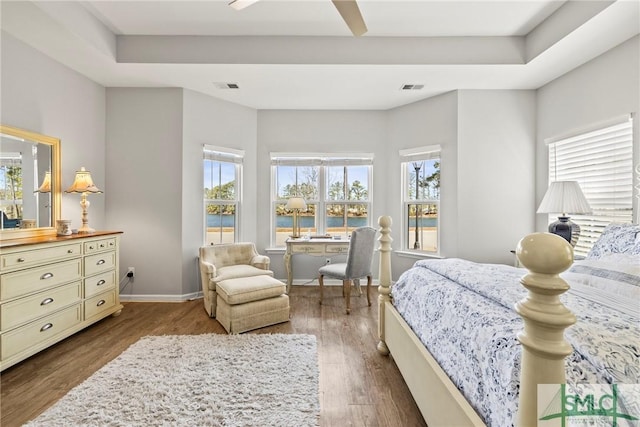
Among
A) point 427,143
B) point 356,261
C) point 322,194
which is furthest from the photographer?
point 322,194

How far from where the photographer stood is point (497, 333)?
109 centimetres

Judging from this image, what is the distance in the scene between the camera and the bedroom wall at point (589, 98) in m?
2.44

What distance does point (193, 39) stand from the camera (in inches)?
119

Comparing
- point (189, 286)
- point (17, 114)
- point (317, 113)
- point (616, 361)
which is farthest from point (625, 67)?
point (17, 114)

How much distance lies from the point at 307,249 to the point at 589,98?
Answer: 11.1 ft

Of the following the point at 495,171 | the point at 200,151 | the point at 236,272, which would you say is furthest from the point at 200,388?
the point at 495,171

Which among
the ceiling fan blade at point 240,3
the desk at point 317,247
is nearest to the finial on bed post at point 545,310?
the ceiling fan blade at point 240,3

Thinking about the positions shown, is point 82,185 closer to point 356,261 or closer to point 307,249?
point 307,249

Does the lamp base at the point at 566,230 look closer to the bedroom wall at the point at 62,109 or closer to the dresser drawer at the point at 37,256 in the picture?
the dresser drawer at the point at 37,256

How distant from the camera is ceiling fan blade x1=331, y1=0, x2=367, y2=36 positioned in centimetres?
171

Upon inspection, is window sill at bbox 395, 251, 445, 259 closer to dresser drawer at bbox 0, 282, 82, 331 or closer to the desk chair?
the desk chair

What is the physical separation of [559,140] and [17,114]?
5.44m

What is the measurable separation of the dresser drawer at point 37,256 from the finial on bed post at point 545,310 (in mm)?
3062

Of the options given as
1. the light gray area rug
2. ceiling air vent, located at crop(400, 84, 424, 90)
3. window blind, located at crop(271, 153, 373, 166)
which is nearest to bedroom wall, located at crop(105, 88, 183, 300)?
the light gray area rug
